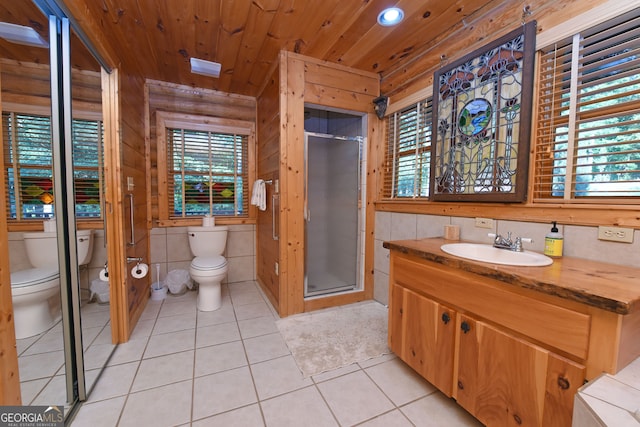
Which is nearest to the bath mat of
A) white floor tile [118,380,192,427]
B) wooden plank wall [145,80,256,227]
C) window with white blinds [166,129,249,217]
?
white floor tile [118,380,192,427]

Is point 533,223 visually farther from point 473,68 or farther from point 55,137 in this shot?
point 55,137

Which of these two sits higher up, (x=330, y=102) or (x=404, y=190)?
(x=330, y=102)

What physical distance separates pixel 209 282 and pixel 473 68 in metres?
2.85

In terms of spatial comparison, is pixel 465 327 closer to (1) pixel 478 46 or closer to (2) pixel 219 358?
(2) pixel 219 358

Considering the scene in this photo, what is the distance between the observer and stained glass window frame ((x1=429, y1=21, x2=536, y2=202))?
4.82 ft

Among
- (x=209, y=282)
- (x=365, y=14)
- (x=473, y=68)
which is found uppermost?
(x=365, y=14)

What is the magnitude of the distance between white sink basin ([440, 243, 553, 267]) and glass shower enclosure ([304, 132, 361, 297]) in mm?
1292

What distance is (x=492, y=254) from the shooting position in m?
1.53

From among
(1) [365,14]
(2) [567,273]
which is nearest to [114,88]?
(1) [365,14]

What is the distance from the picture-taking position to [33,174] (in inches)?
46.8

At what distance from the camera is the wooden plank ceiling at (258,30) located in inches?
64.8

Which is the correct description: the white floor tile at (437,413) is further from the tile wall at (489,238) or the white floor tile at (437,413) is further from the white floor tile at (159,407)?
the white floor tile at (159,407)

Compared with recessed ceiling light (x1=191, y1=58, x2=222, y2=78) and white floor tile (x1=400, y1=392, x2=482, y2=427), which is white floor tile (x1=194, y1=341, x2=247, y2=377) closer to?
white floor tile (x1=400, y1=392, x2=482, y2=427)

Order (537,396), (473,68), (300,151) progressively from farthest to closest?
(300,151)
(473,68)
(537,396)
